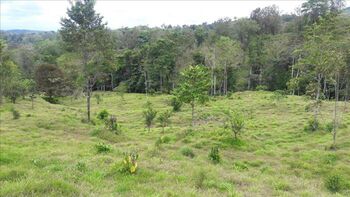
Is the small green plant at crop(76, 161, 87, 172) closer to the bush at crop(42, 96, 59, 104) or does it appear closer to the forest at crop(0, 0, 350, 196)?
the forest at crop(0, 0, 350, 196)

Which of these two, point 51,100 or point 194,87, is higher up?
point 194,87

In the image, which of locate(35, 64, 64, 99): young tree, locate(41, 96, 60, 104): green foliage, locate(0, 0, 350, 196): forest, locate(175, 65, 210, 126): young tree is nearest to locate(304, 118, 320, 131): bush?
locate(0, 0, 350, 196): forest

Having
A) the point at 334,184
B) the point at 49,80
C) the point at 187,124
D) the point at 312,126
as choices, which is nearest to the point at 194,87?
the point at 187,124

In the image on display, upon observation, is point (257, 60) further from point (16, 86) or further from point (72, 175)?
point (72, 175)

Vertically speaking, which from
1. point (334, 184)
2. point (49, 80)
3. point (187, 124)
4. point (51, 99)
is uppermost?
point (49, 80)

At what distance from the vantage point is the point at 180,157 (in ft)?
54.8

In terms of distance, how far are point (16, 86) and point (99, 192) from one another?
1560 inches

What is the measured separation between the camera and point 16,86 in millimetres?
44219

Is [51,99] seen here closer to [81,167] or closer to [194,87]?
[194,87]

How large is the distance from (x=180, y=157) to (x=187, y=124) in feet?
54.0

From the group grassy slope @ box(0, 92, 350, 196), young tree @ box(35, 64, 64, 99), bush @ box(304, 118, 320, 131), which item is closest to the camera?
grassy slope @ box(0, 92, 350, 196)

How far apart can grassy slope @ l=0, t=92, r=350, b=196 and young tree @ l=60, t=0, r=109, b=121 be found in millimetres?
6735

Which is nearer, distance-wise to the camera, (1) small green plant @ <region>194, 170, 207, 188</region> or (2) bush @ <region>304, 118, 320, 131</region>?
(1) small green plant @ <region>194, 170, 207, 188</region>

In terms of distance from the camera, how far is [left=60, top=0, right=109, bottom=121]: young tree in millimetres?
30953
